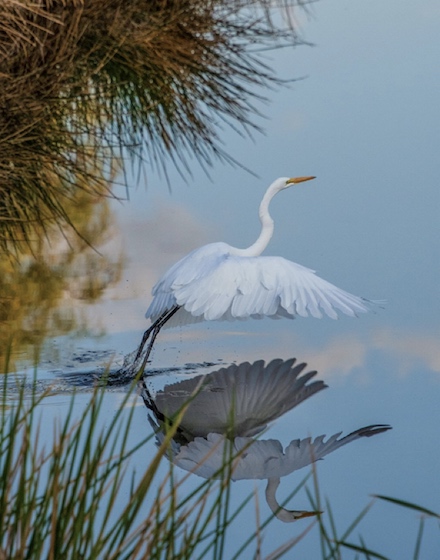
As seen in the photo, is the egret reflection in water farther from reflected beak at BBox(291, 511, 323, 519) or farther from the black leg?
the black leg

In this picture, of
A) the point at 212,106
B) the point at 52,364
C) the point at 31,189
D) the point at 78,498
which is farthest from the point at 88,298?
the point at 78,498

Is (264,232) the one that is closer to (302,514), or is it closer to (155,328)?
(155,328)

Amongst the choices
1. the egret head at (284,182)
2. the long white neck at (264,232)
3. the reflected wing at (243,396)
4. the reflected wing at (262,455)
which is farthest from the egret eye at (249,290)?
the egret head at (284,182)

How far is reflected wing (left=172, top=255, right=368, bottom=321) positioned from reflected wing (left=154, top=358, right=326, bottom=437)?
227 mm

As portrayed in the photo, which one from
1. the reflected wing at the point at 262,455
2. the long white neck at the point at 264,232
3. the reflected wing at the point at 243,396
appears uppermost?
the long white neck at the point at 264,232

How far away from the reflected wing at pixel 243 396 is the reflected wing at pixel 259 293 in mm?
227

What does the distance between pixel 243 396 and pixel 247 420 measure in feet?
0.66

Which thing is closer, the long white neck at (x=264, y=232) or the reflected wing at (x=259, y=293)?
the reflected wing at (x=259, y=293)

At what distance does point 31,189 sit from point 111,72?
5.42 ft

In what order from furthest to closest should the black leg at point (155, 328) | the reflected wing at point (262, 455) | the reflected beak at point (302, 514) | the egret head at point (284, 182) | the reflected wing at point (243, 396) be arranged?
1. the egret head at point (284, 182)
2. the black leg at point (155, 328)
3. the reflected wing at point (243, 396)
4. the reflected wing at point (262, 455)
5. the reflected beak at point (302, 514)

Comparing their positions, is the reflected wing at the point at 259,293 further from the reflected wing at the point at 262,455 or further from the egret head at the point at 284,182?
the egret head at the point at 284,182

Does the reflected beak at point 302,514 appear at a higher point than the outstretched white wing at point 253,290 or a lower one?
lower

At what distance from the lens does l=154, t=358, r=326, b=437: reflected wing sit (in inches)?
136

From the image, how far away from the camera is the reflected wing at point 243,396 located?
3.46 metres
